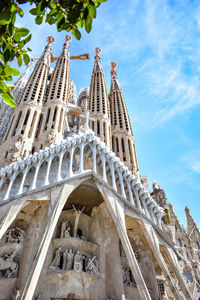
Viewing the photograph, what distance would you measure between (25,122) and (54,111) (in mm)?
2856

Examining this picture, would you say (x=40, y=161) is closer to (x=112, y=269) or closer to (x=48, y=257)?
(x=48, y=257)

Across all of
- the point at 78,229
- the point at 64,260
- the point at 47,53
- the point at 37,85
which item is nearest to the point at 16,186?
the point at 64,260

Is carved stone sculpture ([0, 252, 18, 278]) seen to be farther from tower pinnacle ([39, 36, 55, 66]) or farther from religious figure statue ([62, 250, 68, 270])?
tower pinnacle ([39, 36, 55, 66])

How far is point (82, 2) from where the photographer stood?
2.18m

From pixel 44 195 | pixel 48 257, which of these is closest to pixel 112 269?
pixel 48 257

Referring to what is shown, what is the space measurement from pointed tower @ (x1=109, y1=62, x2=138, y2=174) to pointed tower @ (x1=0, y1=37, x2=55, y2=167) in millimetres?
7752

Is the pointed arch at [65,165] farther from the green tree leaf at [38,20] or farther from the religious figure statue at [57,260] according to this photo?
the green tree leaf at [38,20]

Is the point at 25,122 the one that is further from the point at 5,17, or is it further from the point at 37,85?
the point at 5,17

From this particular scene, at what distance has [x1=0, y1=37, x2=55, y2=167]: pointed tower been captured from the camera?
47.4ft

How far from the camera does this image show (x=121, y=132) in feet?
74.6

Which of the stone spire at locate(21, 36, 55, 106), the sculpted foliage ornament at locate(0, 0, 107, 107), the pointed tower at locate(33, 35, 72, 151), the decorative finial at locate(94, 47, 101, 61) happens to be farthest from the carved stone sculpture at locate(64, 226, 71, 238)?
the decorative finial at locate(94, 47, 101, 61)

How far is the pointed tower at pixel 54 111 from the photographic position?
16.7 m

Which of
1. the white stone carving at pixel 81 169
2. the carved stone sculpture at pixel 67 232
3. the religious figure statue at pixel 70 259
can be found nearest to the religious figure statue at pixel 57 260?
the religious figure statue at pixel 70 259

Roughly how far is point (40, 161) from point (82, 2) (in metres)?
9.57
